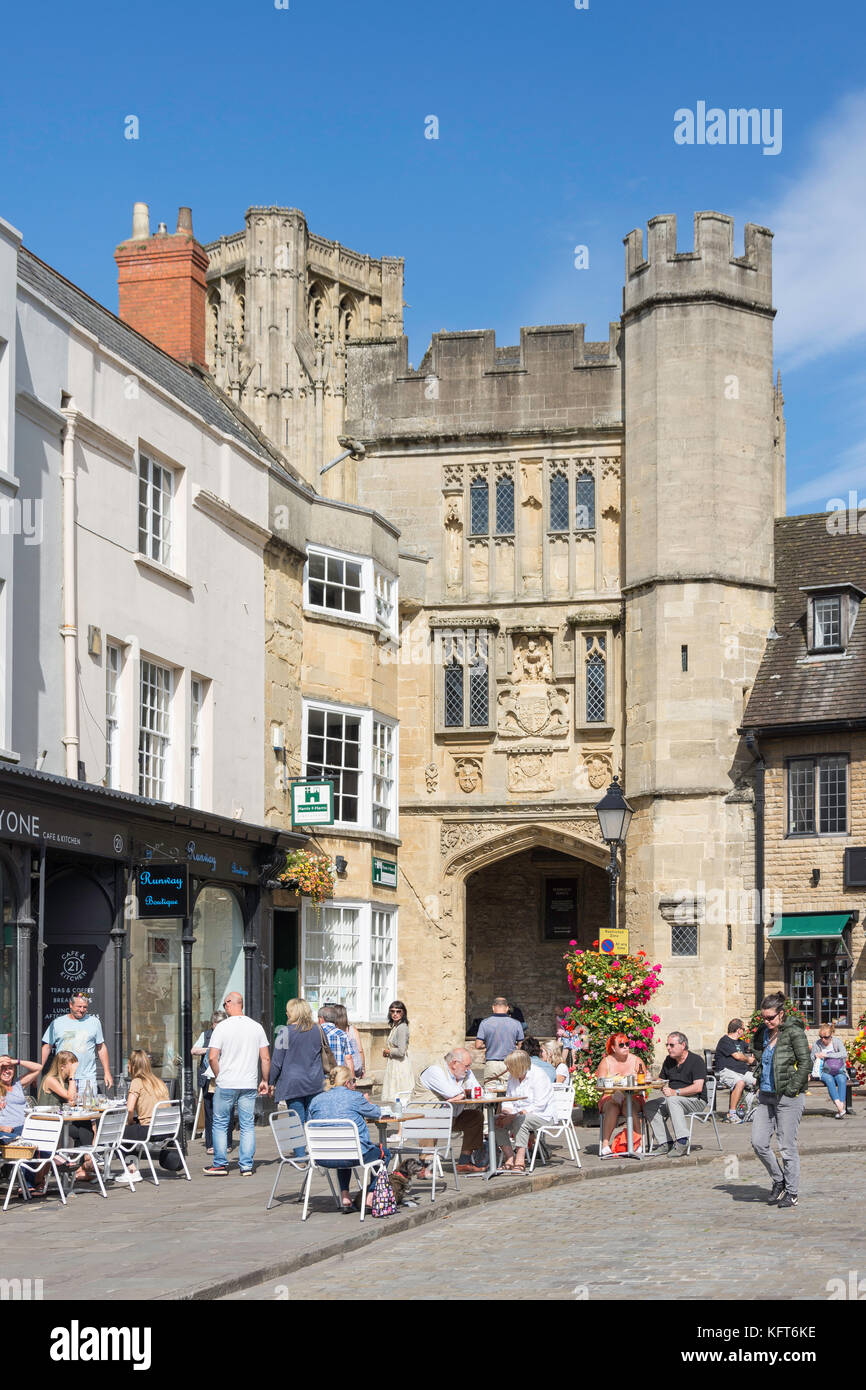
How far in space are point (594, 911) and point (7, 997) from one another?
2163 centimetres

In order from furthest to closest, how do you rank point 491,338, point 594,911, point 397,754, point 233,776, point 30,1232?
point 594,911, point 491,338, point 397,754, point 233,776, point 30,1232

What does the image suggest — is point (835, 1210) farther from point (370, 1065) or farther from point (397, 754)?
point (397, 754)

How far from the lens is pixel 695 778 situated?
30.0m

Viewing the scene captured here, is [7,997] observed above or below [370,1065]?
above

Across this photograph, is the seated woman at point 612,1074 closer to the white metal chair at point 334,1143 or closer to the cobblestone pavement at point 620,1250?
the cobblestone pavement at point 620,1250

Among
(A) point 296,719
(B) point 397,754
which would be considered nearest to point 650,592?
(B) point 397,754

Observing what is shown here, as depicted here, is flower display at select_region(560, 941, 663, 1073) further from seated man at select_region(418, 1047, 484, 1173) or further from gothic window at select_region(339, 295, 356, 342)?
gothic window at select_region(339, 295, 356, 342)

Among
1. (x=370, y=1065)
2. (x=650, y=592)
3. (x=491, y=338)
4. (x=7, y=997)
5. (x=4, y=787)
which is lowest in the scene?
(x=370, y=1065)

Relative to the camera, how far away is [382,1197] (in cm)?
1319

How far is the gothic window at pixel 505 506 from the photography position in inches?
1268

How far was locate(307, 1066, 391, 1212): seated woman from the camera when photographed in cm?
1329

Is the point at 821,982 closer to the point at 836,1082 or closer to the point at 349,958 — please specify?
the point at 836,1082

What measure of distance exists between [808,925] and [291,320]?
32963mm

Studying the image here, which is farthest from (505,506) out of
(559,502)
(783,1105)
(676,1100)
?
(783,1105)
